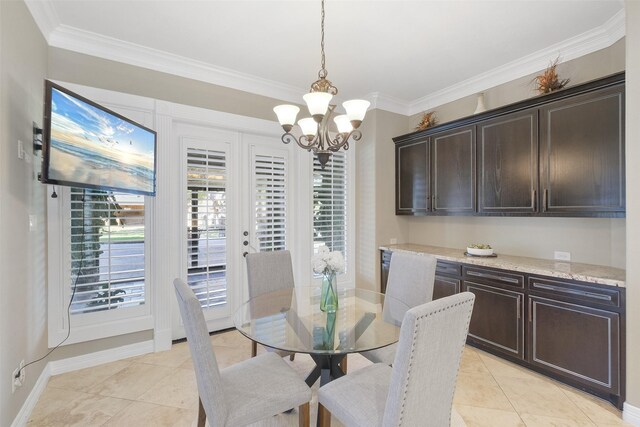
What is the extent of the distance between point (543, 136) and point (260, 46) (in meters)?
2.63

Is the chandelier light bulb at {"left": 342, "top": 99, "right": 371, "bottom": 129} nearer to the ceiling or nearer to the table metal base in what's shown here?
the ceiling

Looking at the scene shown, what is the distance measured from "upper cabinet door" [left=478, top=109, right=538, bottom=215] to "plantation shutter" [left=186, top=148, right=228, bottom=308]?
2739 millimetres

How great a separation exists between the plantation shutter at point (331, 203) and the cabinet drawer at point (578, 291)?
86.8 inches

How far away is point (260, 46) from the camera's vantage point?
281cm

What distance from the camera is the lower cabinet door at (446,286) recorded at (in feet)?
10.3

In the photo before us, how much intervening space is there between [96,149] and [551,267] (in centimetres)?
367

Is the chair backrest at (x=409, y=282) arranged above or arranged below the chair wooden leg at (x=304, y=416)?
above

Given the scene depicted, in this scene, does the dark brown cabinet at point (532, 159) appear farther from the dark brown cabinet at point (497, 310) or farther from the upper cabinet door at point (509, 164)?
the dark brown cabinet at point (497, 310)

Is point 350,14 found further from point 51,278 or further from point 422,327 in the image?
point 51,278

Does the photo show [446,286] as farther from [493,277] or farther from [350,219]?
[350,219]

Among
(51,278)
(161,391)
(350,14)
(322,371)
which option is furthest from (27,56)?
(322,371)

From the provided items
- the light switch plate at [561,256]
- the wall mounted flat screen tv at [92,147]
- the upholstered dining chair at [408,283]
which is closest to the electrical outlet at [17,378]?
the wall mounted flat screen tv at [92,147]

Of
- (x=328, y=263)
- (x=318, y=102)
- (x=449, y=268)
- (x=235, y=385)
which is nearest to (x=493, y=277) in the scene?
(x=449, y=268)

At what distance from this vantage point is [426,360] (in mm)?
1181
